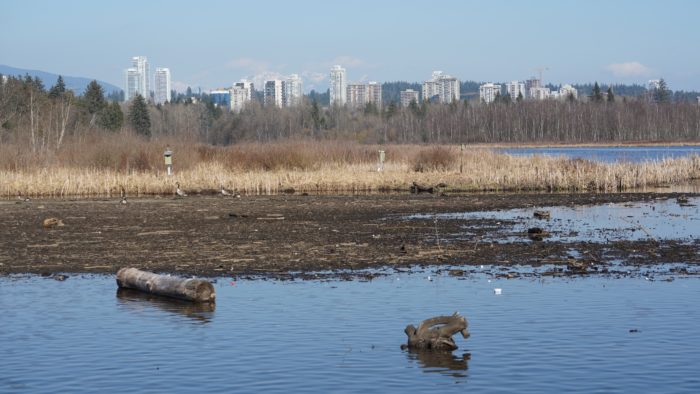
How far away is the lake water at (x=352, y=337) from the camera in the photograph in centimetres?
1294

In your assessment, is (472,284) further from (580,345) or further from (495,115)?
(495,115)

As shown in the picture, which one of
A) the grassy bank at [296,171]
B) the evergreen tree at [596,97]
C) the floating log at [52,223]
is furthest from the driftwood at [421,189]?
the evergreen tree at [596,97]

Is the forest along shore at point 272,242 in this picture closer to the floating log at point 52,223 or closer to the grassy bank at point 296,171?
the floating log at point 52,223

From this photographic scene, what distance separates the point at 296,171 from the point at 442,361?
40730 mm

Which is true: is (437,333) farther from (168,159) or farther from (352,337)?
(168,159)

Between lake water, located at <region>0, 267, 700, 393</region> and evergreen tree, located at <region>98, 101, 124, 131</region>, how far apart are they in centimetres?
9128

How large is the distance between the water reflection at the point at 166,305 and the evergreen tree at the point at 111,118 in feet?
299

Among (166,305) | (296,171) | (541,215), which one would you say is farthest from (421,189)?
(166,305)

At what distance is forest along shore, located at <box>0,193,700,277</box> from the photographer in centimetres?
2278

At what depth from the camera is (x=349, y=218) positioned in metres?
33.8

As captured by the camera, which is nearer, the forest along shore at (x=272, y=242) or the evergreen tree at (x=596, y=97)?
the forest along shore at (x=272, y=242)

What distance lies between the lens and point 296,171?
54.4 metres

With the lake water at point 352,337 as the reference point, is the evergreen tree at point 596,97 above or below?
above

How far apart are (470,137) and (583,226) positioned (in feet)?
465
